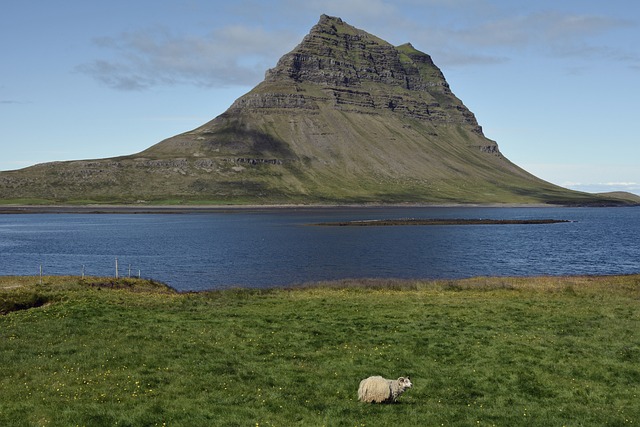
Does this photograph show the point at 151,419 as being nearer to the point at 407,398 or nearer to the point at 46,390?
the point at 46,390

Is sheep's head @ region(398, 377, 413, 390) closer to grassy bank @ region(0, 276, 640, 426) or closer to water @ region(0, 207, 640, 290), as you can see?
grassy bank @ region(0, 276, 640, 426)

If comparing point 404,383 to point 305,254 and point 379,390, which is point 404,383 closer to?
point 379,390

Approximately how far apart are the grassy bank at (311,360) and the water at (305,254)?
3287 centimetres

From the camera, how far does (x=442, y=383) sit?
27266 millimetres

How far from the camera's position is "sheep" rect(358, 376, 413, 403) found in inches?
958

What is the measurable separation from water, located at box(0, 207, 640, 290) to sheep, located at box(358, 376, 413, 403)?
50170mm

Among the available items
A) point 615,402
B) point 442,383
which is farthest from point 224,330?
point 615,402

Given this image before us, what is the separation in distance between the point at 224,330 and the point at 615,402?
22.3 meters

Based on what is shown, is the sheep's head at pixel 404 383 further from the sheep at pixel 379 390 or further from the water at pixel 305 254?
the water at pixel 305 254

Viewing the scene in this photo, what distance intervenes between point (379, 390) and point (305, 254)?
90.9 meters

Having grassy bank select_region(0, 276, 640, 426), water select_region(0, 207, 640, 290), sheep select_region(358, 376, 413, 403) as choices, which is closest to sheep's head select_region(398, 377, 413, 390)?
sheep select_region(358, 376, 413, 403)

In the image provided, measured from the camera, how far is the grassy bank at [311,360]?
2297 cm

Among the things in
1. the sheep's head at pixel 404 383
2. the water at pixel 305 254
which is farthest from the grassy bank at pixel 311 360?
the water at pixel 305 254

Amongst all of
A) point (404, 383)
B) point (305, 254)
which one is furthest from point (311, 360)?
point (305, 254)
